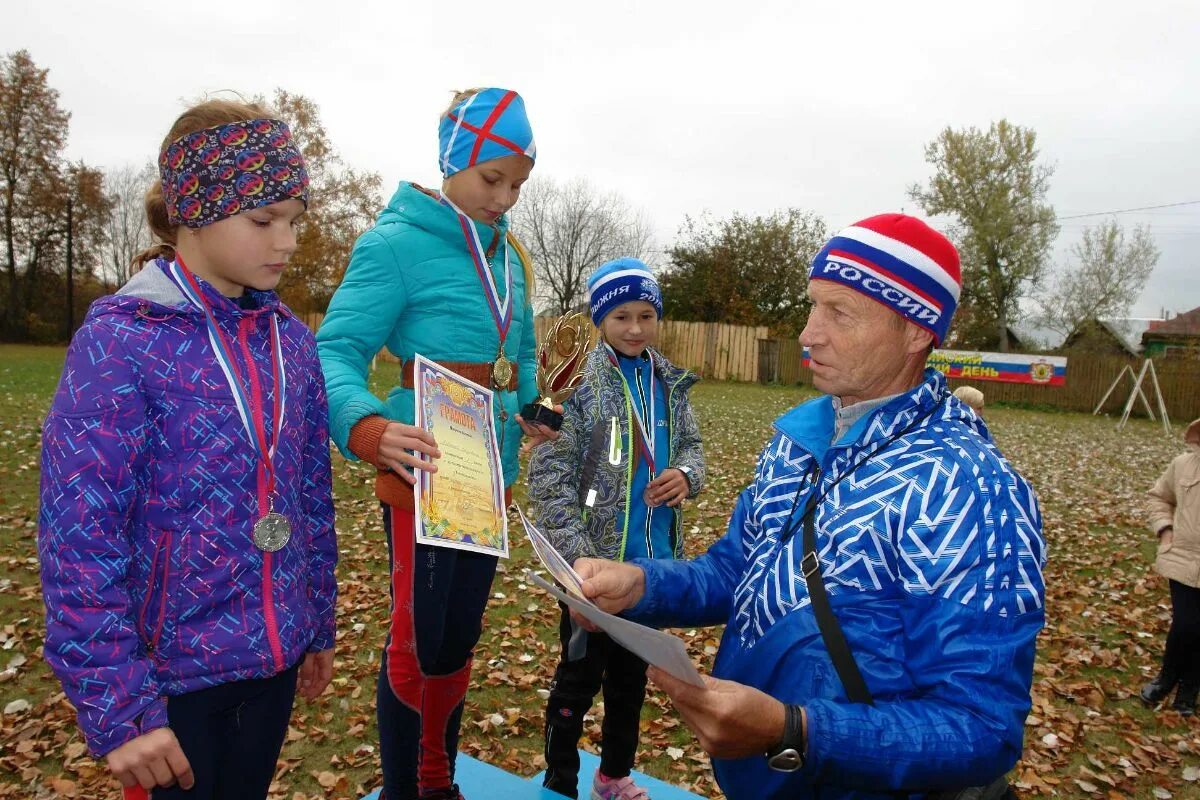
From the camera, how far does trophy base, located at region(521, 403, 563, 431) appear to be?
117 inches

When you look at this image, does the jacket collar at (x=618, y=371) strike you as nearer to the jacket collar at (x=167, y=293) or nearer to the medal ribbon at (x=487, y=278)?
the medal ribbon at (x=487, y=278)

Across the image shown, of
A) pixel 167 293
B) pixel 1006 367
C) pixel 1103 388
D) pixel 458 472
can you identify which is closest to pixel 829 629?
pixel 458 472

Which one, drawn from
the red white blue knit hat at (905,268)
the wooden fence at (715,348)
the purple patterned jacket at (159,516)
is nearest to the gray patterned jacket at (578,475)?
the purple patterned jacket at (159,516)

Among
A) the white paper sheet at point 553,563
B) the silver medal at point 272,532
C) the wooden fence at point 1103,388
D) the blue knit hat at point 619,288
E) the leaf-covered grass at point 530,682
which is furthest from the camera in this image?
the wooden fence at point 1103,388

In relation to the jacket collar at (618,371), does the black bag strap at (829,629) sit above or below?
below

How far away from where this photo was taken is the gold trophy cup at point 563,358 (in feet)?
10.8

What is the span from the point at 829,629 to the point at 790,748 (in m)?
0.27

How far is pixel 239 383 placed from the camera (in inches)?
80.9

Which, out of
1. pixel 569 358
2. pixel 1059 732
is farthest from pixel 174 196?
pixel 1059 732

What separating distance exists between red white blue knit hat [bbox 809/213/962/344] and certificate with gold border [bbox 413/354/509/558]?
3.98ft

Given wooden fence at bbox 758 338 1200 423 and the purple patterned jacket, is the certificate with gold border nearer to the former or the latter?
the purple patterned jacket

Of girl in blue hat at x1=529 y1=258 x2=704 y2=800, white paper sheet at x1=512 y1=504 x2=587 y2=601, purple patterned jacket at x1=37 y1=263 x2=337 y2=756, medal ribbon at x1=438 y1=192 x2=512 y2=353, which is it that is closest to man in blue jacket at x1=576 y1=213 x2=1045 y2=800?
white paper sheet at x1=512 y1=504 x2=587 y2=601

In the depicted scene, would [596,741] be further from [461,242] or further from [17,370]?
[17,370]

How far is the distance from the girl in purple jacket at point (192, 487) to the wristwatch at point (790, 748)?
4.31ft
